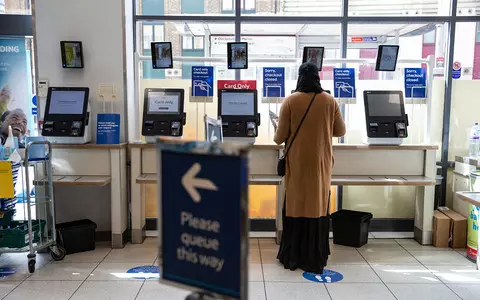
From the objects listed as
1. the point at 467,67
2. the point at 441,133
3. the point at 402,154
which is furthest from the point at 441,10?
the point at 402,154

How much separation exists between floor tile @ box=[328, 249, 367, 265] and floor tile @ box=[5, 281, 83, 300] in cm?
229

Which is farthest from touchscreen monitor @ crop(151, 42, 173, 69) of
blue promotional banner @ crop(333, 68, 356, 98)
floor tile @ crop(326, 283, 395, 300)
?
floor tile @ crop(326, 283, 395, 300)

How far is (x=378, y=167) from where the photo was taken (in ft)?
15.1

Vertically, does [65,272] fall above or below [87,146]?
below

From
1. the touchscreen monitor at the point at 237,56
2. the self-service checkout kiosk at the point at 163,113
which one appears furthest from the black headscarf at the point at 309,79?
the self-service checkout kiosk at the point at 163,113

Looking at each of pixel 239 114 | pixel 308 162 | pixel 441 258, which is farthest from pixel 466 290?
pixel 239 114

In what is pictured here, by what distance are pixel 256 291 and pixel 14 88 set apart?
406 centimetres

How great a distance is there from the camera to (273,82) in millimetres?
4613

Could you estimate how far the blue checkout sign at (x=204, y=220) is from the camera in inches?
55.4

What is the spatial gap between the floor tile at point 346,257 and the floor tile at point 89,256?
2.20 m

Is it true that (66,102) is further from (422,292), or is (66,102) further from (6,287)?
(422,292)

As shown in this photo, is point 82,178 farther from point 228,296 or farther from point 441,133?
point 441,133

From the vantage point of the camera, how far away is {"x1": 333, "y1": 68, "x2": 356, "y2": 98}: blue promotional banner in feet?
15.0

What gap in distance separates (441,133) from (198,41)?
302 cm
